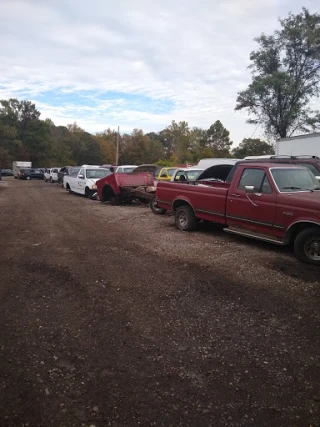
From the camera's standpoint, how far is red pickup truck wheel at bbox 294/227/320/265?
19.9 feet

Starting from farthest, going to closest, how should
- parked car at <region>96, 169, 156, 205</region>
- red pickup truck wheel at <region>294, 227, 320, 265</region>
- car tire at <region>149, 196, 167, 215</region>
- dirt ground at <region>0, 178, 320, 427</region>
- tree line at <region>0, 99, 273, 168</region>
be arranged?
1. tree line at <region>0, 99, 273, 168</region>
2. parked car at <region>96, 169, 156, 205</region>
3. car tire at <region>149, 196, 167, 215</region>
4. red pickup truck wheel at <region>294, 227, 320, 265</region>
5. dirt ground at <region>0, 178, 320, 427</region>

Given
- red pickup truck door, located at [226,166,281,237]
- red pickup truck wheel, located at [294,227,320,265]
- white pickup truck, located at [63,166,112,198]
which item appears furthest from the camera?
white pickup truck, located at [63,166,112,198]

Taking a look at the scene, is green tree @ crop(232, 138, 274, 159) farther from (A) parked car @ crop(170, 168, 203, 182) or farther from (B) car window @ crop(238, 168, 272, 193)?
(B) car window @ crop(238, 168, 272, 193)

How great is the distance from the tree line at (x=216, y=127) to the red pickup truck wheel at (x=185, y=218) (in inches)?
1082

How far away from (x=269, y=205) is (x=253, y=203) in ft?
1.28

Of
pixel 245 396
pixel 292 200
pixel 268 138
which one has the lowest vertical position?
pixel 245 396

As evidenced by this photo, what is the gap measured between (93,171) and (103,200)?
3.91 meters

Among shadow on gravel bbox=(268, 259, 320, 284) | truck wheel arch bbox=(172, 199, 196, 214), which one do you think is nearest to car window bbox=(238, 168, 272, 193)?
shadow on gravel bbox=(268, 259, 320, 284)

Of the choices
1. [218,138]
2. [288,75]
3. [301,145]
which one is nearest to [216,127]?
[218,138]

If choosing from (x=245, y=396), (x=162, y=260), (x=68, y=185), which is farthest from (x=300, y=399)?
(x=68, y=185)

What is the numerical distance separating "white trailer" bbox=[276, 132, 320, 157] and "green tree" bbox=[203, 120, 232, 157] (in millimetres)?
52532

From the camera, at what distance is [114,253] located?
6.86 m

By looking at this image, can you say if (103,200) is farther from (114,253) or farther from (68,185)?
(114,253)

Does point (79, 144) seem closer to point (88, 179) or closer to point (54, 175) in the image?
point (54, 175)
